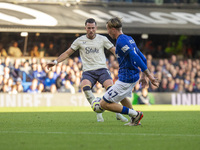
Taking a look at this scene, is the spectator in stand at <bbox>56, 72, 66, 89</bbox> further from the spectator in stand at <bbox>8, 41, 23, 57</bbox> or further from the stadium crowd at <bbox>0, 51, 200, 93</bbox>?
the spectator in stand at <bbox>8, 41, 23, 57</bbox>

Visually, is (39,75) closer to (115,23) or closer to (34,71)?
(34,71)

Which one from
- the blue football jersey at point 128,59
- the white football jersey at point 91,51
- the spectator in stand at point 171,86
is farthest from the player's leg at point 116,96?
the spectator in stand at point 171,86

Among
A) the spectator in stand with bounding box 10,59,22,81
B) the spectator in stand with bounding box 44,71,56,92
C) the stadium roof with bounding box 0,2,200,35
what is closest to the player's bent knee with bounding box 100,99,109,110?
the spectator in stand with bounding box 44,71,56,92

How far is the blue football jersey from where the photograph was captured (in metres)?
9.19

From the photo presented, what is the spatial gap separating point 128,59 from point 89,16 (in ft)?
53.8

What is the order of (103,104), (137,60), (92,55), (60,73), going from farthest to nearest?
(60,73) < (92,55) < (103,104) < (137,60)

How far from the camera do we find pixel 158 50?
29172 mm

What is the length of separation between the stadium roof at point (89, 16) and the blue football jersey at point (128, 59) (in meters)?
15.5

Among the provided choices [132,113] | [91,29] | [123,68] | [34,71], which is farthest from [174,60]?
[123,68]

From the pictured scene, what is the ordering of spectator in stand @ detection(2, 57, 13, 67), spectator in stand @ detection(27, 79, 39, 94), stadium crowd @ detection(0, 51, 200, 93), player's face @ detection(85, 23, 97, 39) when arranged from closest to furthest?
1. player's face @ detection(85, 23, 97, 39)
2. spectator in stand @ detection(27, 79, 39, 94)
3. stadium crowd @ detection(0, 51, 200, 93)
4. spectator in stand @ detection(2, 57, 13, 67)

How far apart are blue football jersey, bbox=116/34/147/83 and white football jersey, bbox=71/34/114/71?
2576 mm

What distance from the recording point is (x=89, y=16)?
25500 millimetres

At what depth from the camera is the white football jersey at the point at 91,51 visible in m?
12.1

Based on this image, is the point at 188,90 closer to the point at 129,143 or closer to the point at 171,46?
Answer: the point at 171,46
